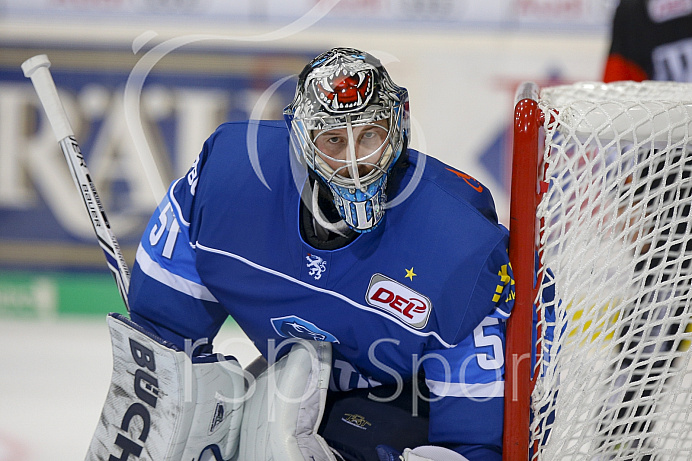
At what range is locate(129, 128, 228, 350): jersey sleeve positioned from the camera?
1231 millimetres

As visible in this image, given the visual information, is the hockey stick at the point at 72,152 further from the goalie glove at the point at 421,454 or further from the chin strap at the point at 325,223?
the goalie glove at the point at 421,454

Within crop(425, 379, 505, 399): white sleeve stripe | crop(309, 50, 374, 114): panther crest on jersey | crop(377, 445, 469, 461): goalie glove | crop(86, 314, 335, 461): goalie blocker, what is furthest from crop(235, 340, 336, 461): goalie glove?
crop(309, 50, 374, 114): panther crest on jersey

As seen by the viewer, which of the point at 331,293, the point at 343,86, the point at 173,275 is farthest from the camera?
the point at 173,275

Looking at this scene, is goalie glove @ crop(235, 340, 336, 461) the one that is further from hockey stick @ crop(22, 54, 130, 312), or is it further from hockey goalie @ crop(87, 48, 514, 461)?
hockey stick @ crop(22, 54, 130, 312)

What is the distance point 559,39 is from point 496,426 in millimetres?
2149

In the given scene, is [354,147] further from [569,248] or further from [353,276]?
[569,248]

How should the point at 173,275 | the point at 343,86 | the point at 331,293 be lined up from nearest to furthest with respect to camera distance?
the point at 343,86 → the point at 331,293 → the point at 173,275

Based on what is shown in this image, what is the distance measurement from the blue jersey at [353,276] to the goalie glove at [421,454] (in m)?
0.03

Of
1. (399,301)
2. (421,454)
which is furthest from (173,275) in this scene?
(421,454)

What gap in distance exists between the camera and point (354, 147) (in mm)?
1016

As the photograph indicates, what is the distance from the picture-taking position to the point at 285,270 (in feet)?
3.76

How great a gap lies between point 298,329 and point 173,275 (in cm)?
27

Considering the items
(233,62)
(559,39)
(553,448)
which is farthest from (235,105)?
(553,448)

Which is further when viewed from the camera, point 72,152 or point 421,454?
point 72,152
